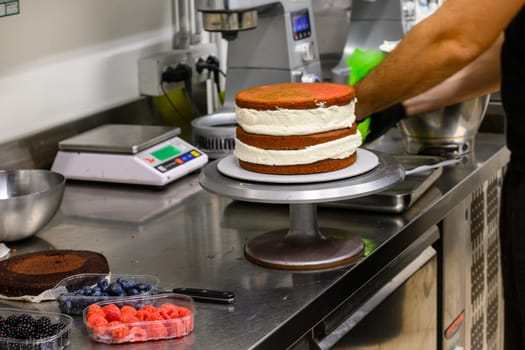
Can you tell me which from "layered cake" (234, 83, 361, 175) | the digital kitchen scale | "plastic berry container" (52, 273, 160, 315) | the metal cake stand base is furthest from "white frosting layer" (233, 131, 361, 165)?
the digital kitchen scale

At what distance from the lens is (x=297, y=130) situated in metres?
1.65

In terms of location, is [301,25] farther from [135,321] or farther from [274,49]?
[135,321]

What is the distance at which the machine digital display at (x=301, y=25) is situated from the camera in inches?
98.0

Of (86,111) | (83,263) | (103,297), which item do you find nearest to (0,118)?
(86,111)

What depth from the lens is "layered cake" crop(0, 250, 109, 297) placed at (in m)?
1.60

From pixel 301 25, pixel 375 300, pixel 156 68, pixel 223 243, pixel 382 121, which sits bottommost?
pixel 375 300

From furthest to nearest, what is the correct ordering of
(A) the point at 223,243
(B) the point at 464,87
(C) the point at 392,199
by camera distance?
(B) the point at 464,87 → (C) the point at 392,199 → (A) the point at 223,243

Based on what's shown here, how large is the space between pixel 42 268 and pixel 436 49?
840 millimetres

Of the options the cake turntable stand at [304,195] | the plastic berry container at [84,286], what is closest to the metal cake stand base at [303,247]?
the cake turntable stand at [304,195]

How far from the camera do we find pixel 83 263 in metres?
1.67

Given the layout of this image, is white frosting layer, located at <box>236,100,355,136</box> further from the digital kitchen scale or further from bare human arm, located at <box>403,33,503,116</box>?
bare human arm, located at <box>403,33,503,116</box>

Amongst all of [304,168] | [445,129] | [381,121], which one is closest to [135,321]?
[304,168]

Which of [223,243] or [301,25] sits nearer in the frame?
[223,243]

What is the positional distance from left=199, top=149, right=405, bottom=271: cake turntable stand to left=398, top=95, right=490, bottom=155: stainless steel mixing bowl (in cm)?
68
